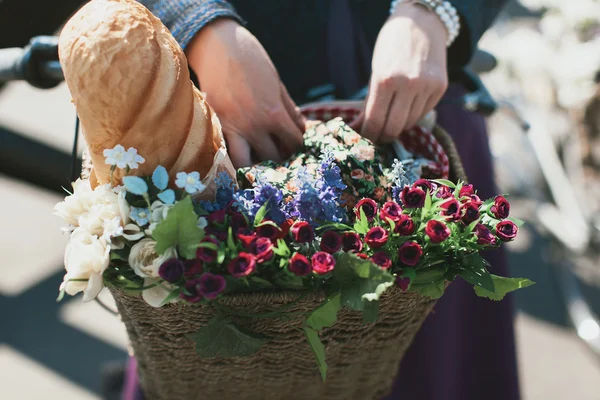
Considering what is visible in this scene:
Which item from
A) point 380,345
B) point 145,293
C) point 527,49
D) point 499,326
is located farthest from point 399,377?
point 527,49

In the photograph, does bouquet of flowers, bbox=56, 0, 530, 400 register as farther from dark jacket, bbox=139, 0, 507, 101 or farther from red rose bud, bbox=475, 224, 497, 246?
dark jacket, bbox=139, 0, 507, 101

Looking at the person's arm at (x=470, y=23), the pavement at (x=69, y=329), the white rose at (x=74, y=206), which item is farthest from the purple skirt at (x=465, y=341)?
the pavement at (x=69, y=329)

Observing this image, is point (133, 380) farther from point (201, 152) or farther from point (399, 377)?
point (201, 152)

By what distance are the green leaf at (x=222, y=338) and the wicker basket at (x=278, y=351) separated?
18 mm

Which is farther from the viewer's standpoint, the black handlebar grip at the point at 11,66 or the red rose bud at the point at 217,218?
the black handlebar grip at the point at 11,66

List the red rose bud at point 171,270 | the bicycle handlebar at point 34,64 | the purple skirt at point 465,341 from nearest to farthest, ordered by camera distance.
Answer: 1. the red rose bud at point 171,270
2. the bicycle handlebar at point 34,64
3. the purple skirt at point 465,341

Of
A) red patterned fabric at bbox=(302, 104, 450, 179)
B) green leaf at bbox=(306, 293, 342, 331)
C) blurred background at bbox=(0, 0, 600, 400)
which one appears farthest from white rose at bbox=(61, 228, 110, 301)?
blurred background at bbox=(0, 0, 600, 400)

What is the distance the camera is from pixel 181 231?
1.97 feet

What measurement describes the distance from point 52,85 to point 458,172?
0.66m

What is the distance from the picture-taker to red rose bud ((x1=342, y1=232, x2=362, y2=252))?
0.65 meters

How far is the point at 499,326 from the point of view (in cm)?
129

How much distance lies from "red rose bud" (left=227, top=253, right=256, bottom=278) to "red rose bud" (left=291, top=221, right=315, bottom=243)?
2.1 inches

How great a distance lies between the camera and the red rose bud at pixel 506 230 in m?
0.68

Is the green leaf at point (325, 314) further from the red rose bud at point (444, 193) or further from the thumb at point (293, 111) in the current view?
the thumb at point (293, 111)
